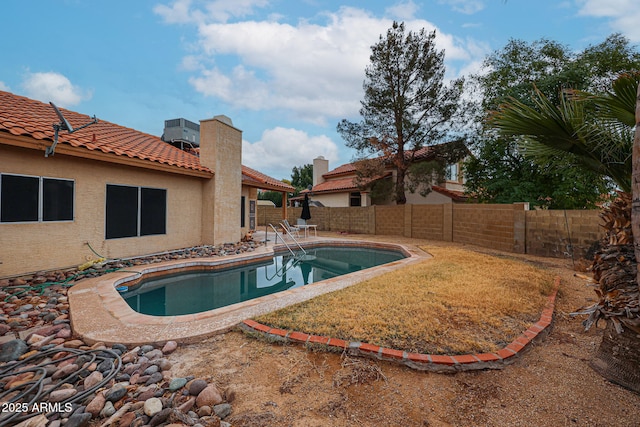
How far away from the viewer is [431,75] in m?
15.8

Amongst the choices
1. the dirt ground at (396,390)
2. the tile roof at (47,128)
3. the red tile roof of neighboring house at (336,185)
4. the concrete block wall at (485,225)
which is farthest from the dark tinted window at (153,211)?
the red tile roof of neighboring house at (336,185)

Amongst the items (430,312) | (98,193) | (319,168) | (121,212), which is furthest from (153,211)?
(319,168)

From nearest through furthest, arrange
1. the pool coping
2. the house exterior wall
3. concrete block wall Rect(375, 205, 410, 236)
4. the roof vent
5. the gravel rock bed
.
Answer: the gravel rock bed
the pool coping
the house exterior wall
the roof vent
concrete block wall Rect(375, 205, 410, 236)

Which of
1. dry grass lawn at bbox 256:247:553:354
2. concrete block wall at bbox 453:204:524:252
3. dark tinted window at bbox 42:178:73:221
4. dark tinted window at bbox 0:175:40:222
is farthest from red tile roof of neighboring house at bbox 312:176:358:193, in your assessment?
dark tinted window at bbox 0:175:40:222

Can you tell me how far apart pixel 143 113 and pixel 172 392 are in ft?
43.1

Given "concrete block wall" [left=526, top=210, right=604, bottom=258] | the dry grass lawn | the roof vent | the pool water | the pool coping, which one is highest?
the roof vent

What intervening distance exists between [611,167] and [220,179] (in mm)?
10090

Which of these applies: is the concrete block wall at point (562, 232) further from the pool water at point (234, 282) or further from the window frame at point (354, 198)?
the window frame at point (354, 198)

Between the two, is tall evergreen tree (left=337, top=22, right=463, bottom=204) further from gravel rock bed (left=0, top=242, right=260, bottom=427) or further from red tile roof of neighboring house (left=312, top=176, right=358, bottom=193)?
gravel rock bed (left=0, top=242, right=260, bottom=427)

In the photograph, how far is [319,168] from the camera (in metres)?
27.1

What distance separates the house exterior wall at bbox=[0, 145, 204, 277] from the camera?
231 inches

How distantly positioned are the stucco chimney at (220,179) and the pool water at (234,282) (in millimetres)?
2109

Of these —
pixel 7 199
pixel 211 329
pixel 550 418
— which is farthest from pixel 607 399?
pixel 7 199

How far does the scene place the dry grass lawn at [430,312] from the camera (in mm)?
3297
